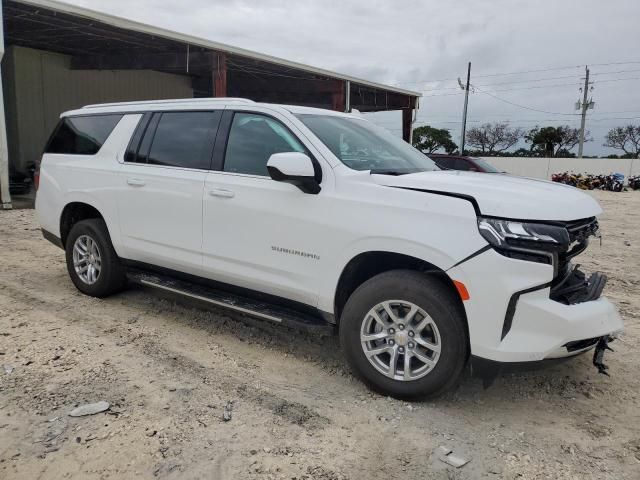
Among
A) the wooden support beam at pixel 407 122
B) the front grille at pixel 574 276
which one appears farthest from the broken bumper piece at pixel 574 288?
the wooden support beam at pixel 407 122

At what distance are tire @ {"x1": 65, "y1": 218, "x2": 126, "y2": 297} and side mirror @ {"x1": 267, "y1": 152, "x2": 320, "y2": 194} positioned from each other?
234cm

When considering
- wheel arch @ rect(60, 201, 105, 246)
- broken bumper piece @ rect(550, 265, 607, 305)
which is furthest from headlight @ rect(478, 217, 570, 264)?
wheel arch @ rect(60, 201, 105, 246)

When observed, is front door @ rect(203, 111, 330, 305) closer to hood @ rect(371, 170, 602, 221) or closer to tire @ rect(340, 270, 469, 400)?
tire @ rect(340, 270, 469, 400)

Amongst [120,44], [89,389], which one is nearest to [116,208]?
[89,389]

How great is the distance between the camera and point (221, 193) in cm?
396

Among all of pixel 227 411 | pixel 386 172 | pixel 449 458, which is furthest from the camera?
pixel 386 172

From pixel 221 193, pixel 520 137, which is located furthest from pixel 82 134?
pixel 520 137

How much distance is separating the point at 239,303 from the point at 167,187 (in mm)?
1195

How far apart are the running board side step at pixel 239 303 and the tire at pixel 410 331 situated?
28cm

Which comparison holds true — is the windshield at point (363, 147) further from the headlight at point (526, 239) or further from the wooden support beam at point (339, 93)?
the wooden support beam at point (339, 93)

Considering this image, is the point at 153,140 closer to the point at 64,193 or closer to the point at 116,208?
the point at 116,208

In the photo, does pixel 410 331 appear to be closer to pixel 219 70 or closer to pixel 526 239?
pixel 526 239

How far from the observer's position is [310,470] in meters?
→ 2.62

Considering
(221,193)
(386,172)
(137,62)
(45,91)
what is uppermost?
(137,62)
